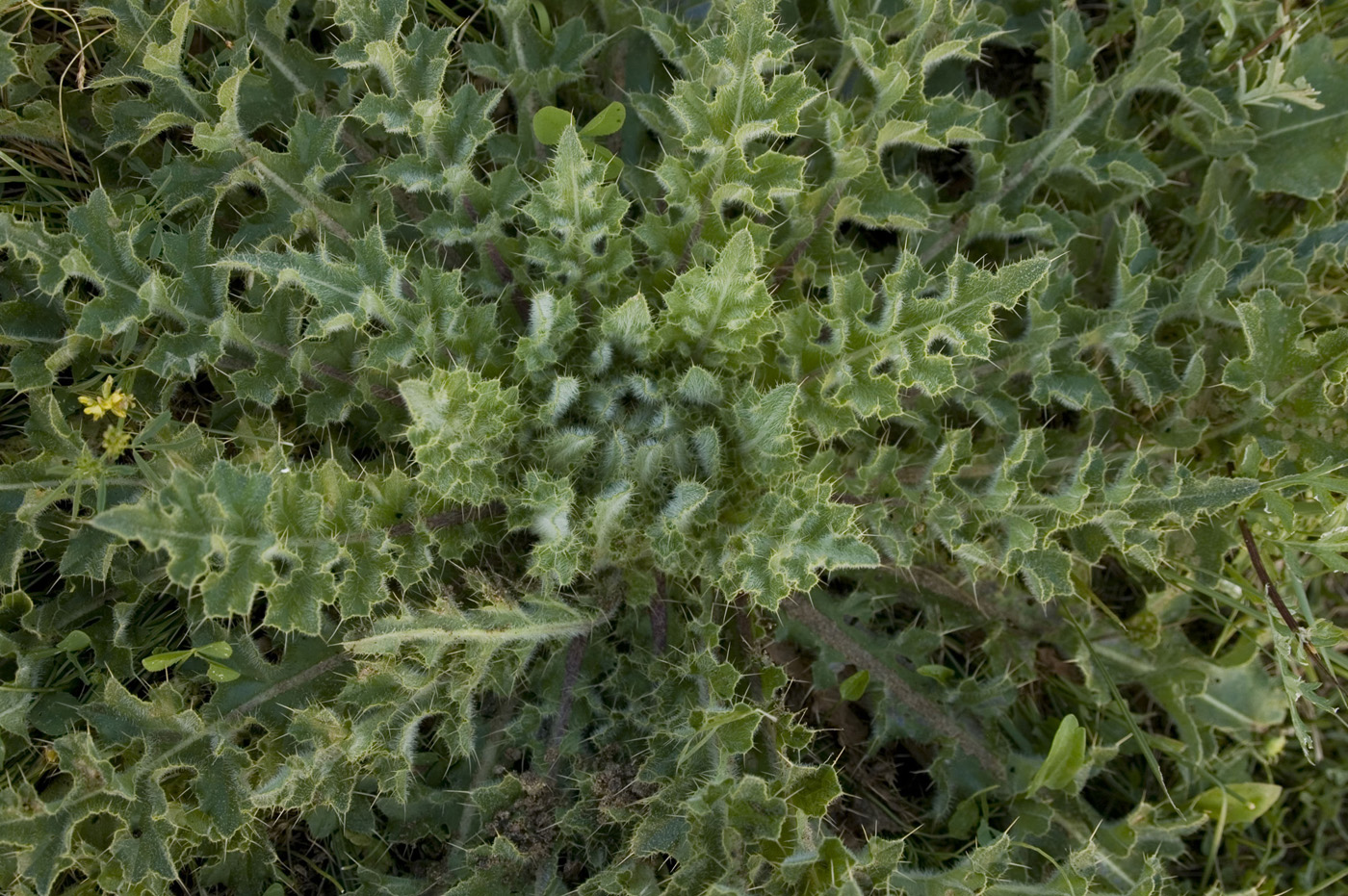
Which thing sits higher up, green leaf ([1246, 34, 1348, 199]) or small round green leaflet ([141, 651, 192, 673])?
green leaf ([1246, 34, 1348, 199])

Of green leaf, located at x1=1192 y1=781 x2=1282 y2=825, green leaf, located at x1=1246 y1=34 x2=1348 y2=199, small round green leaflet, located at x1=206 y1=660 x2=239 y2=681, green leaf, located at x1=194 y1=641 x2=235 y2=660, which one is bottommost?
green leaf, located at x1=1192 y1=781 x2=1282 y2=825

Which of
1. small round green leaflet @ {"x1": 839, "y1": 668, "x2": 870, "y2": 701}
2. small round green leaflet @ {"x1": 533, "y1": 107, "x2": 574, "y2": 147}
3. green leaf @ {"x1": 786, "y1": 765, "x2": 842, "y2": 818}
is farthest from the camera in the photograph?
small round green leaflet @ {"x1": 839, "y1": 668, "x2": 870, "y2": 701}

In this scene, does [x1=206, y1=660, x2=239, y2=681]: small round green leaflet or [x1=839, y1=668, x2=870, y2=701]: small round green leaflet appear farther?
[x1=839, y1=668, x2=870, y2=701]: small round green leaflet

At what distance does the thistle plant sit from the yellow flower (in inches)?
0.7

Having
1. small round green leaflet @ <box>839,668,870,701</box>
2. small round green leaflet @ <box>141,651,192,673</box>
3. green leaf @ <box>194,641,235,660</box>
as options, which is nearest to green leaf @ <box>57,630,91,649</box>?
small round green leaflet @ <box>141,651,192,673</box>

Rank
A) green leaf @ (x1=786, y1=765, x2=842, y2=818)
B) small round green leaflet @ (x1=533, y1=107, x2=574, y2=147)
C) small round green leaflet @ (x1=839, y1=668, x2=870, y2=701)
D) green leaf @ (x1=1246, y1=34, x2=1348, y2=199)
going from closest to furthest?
green leaf @ (x1=786, y1=765, x2=842, y2=818), small round green leaflet @ (x1=533, y1=107, x2=574, y2=147), small round green leaflet @ (x1=839, y1=668, x2=870, y2=701), green leaf @ (x1=1246, y1=34, x2=1348, y2=199)

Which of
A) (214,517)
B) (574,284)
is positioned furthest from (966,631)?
(214,517)

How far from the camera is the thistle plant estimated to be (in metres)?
2.69

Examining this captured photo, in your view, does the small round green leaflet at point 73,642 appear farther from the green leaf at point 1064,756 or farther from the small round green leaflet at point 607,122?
the green leaf at point 1064,756

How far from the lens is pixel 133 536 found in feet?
6.79

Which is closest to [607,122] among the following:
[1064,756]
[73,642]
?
[73,642]

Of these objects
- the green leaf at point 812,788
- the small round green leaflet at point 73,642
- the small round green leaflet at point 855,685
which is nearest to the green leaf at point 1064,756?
the small round green leaflet at point 855,685

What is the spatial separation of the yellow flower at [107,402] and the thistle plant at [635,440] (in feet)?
0.06

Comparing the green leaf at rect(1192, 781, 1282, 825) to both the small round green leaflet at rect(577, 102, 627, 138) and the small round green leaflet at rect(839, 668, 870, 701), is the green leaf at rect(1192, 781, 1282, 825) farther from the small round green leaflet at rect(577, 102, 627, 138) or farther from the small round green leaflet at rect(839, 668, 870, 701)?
the small round green leaflet at rect(577, 102, 627, 138)
